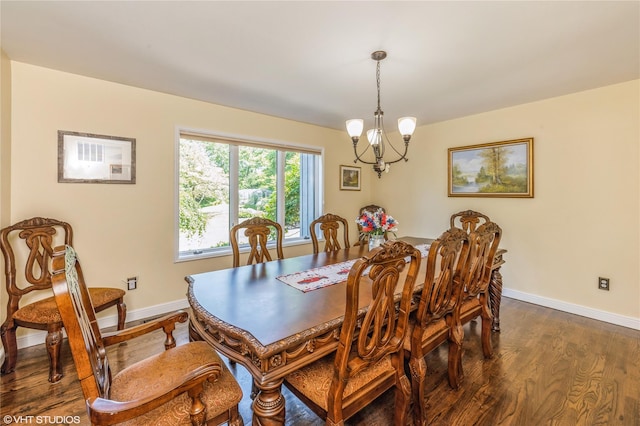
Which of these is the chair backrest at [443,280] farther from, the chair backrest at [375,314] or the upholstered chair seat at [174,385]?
the upholstered chair seat at [174,385]

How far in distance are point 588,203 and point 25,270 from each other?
17.2ft

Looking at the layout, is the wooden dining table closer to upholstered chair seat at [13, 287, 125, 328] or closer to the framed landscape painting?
upholstered chair seat at [13, 287, 125, 328]

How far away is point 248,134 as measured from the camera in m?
3.54

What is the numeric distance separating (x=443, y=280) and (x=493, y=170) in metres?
2.71

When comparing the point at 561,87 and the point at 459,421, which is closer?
the point at 459,421

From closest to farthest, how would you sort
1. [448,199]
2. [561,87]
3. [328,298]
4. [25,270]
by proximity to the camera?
[328,298]
[25,270]
[561,87]
[448,199]

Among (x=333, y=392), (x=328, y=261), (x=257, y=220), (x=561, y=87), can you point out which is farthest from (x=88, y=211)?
(x=561, y=87)

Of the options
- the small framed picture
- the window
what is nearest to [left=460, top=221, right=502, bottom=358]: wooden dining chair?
the window

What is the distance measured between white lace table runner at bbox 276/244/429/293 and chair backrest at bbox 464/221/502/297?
816 mm

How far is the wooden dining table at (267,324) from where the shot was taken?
1066 millimetres

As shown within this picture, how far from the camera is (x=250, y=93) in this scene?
295 cm

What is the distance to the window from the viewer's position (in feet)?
10.5

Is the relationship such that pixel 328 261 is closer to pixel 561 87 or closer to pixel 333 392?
pixel 333 392

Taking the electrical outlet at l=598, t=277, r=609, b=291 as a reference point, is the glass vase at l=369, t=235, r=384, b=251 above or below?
above
